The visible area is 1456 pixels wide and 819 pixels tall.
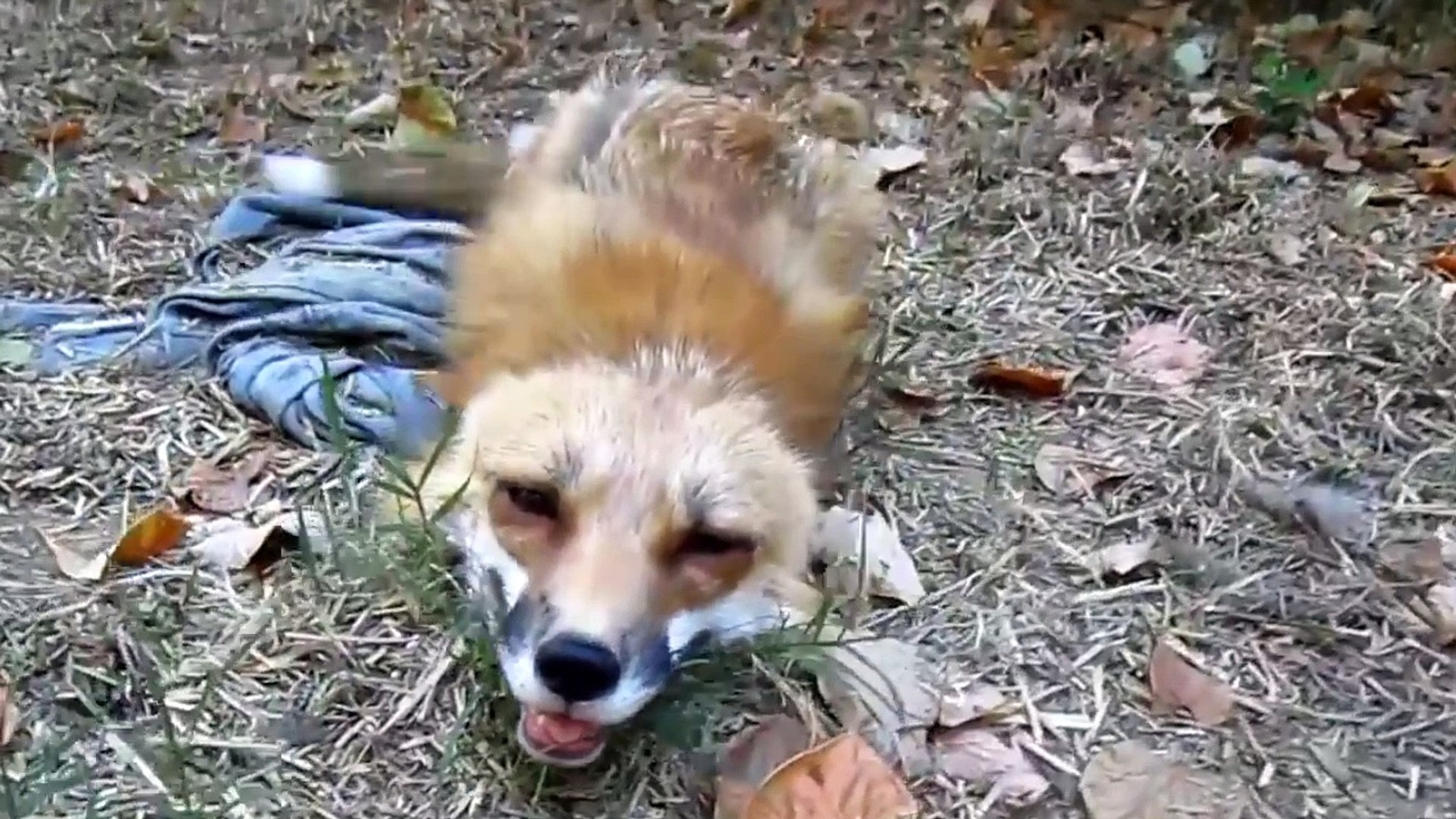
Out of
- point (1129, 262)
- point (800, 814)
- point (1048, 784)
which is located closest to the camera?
point (800, 814)

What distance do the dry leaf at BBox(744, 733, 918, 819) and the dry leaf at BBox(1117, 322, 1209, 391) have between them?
50.7 inches

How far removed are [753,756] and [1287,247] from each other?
203cm

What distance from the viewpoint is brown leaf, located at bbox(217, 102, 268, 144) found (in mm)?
3814

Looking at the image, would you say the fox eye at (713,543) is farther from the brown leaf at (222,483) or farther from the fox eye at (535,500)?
the brown leaf at (222,483)

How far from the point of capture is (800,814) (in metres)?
1.94

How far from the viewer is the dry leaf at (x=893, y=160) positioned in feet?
12.5

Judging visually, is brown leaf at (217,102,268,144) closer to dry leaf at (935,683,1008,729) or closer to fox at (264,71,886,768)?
fox at (264,71,886,768)

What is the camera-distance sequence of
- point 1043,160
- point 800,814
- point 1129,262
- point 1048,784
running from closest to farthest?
point 800,814, point 1048,784, point 1129,262, point 1043,160

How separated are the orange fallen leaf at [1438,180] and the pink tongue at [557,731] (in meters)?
2.75

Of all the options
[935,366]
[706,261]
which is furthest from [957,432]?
[706,261]

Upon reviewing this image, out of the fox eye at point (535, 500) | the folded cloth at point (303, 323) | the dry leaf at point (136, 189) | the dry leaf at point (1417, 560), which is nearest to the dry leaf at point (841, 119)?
the folded cloth at point (303, 323)

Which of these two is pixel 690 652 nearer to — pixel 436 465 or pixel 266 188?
pixel 436 465

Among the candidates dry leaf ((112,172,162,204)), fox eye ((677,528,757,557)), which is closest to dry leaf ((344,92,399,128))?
dry leaf ((112,172,162,204))

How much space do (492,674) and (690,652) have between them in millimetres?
266
